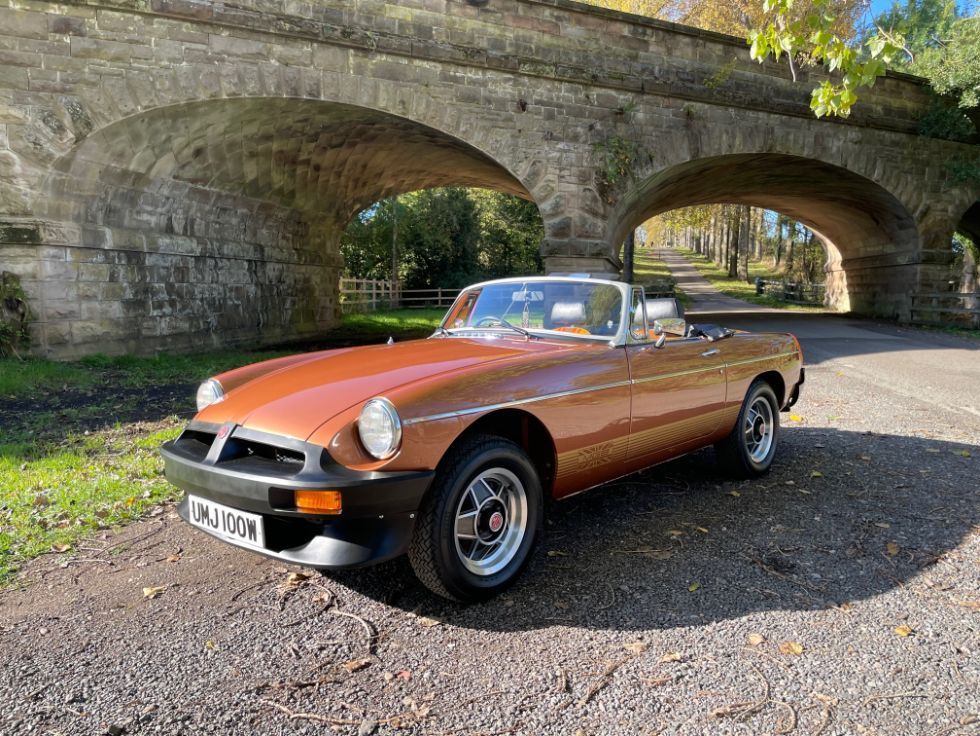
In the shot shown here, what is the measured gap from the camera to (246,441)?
265cm

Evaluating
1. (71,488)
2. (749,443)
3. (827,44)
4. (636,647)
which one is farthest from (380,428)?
(827,44)

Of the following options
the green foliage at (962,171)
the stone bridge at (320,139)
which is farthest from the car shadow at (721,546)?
the green foliage at (962,171)

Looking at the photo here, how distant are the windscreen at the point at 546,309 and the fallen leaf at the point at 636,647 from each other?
5.50ft

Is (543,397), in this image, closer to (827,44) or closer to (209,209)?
(827,44)

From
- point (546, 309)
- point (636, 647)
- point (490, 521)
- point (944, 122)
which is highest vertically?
point (944, 122)

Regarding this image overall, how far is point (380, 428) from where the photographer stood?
7.82 feet

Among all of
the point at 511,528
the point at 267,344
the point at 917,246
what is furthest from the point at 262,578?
the point at 917,246

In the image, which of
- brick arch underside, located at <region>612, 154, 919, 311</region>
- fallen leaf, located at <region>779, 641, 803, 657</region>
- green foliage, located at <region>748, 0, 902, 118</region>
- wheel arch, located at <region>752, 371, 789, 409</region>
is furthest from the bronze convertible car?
brick arch underside, located at <region>612, 154, 919, 311</region>

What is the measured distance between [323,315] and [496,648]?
14922 millimetres

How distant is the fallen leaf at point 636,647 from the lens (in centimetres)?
232

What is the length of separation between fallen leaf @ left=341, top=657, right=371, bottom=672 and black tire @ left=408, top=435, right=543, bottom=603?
1.24ft

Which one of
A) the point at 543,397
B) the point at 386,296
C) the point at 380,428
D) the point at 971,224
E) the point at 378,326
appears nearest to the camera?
the point at 380,428

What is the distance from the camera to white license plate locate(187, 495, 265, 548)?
95.3 inches

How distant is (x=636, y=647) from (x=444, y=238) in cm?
3148
